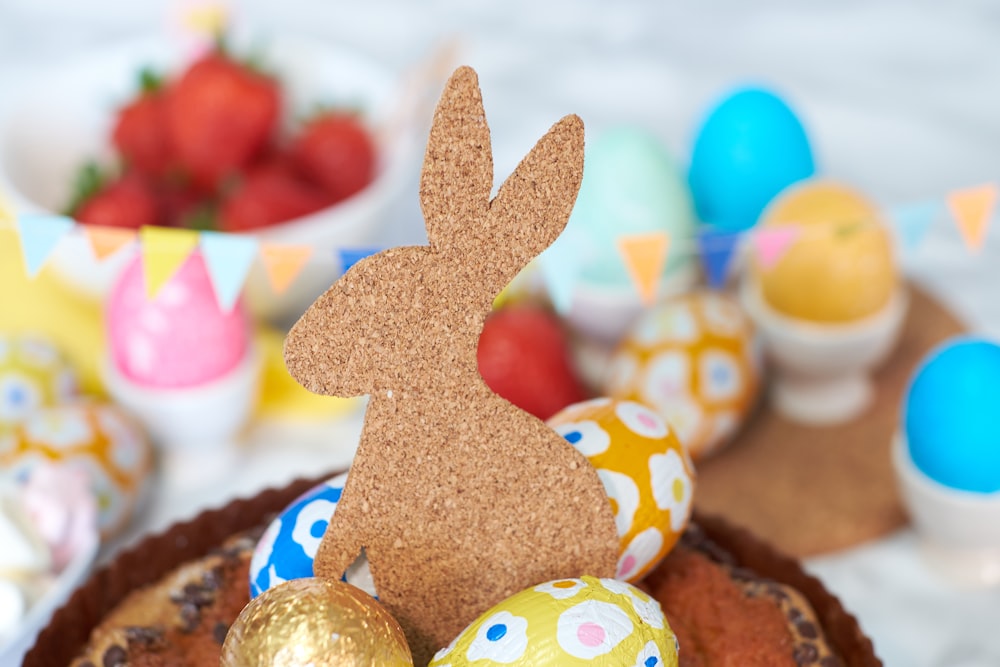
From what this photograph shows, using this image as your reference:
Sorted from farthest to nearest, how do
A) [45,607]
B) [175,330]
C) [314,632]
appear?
[175,330]
[45,607]
[314,632]

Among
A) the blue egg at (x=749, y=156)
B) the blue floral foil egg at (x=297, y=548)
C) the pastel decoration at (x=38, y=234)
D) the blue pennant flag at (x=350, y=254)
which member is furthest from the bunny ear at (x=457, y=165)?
the blue egg at (x=749, y=156)

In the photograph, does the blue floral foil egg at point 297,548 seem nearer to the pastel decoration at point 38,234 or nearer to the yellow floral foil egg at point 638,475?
the yellow floral foil egg at point 638,475

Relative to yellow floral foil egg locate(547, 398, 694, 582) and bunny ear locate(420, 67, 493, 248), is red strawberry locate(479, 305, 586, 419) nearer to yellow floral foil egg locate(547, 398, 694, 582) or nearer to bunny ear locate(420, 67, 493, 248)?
yellow floral foil egg locate(547, 398, 694, 582)

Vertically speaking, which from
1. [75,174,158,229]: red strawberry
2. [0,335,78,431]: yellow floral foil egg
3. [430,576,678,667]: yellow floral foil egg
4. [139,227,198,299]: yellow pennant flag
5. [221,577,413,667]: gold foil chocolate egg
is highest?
[139,227,198,299]: yellow pennant flag

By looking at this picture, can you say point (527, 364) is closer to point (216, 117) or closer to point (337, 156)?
point (337, 156)

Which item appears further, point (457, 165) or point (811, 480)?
point (811, 480)

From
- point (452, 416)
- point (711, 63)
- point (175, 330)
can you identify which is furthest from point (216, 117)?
point (711, 63)

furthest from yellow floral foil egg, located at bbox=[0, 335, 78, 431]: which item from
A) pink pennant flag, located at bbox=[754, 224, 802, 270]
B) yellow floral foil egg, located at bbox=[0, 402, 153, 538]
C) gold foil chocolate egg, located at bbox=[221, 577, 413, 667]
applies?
pink pennant flag, located at bbox=[754, 224, 802, 270]
